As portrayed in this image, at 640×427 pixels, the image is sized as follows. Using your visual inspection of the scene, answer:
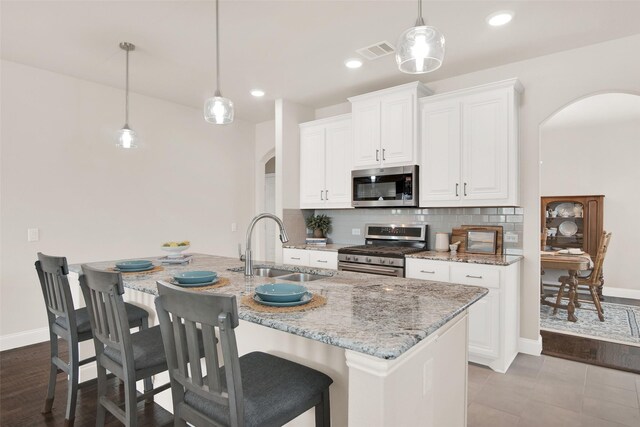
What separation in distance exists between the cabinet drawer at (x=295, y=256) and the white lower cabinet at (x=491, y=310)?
1.55m

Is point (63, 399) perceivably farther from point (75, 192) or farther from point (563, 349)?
point (563, 349)

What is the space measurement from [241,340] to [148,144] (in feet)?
11.1

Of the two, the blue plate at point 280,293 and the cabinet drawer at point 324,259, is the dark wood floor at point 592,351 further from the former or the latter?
the blue plate at point 280,293

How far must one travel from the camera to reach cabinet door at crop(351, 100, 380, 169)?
3893 mm

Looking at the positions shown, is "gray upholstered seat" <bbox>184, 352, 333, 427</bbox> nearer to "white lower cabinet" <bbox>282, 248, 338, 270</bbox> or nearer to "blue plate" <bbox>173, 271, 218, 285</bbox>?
"blue plate" <bbox>173, 271, 218, 285</bbox>

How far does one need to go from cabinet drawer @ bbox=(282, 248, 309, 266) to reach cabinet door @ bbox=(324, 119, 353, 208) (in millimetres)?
652

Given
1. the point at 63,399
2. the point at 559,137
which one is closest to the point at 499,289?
the point at 63,399

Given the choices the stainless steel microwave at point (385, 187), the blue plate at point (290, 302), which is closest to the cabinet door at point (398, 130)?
the stainless steel microwave at point (385, 187)

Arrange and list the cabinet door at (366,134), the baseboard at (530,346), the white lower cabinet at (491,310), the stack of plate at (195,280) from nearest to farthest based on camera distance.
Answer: the stack of plate at (195,280), the white lower cabinet at (491,310), the baseboard at (530,346), the cabinet door at (366,134)

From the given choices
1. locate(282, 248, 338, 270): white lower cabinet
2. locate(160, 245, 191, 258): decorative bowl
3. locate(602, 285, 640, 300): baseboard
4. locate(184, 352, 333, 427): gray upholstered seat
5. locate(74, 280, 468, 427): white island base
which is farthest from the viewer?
locate(602, 285, 640, 300): baseboard

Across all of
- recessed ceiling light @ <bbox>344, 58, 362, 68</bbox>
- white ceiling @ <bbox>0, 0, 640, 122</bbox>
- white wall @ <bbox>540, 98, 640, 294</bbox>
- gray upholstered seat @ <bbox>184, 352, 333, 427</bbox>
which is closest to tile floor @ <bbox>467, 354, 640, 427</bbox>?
A: gray upholstered seat @ <bbox>184, 352, 333, 427</bbox>

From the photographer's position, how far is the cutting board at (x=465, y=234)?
347 cm

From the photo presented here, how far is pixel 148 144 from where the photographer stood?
4457 millimetres

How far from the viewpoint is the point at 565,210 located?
623 centimetres
